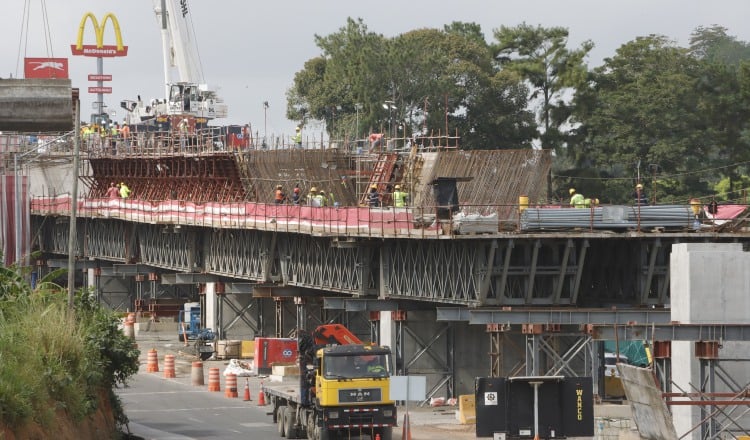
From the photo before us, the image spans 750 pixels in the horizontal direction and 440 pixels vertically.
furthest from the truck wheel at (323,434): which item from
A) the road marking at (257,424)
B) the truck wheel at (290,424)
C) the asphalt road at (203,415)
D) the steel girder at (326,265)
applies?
the steel girder at (326,265)

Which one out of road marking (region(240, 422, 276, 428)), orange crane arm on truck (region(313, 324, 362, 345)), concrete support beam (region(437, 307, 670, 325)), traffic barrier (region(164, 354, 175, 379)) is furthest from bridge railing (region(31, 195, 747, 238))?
road marking (region(240, 422, 276, 428))

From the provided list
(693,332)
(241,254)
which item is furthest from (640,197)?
(241,254)

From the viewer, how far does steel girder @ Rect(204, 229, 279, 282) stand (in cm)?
7138

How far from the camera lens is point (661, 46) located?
119750 mm

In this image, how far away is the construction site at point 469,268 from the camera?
38.1 metres

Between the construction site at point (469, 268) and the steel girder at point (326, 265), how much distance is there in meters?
0.09

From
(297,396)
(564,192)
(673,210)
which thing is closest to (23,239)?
(297,396)

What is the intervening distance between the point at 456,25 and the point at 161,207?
232ft

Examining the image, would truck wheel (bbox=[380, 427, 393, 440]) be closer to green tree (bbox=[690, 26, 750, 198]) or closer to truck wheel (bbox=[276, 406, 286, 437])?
truck wheel (bbox=[276, 406, 286, 437])

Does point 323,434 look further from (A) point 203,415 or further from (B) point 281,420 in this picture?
(A) point 203,415

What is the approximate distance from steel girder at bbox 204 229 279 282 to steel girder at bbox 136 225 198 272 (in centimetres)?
152

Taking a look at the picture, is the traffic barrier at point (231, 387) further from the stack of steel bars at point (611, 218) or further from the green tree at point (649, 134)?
the green tree at point (649, 134)

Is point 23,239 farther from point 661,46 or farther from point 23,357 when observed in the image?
point 661,46

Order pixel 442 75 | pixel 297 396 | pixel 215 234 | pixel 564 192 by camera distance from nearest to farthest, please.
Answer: pixel 297 396
pixel 215 234
pixel 564 192
pixel 442 75
